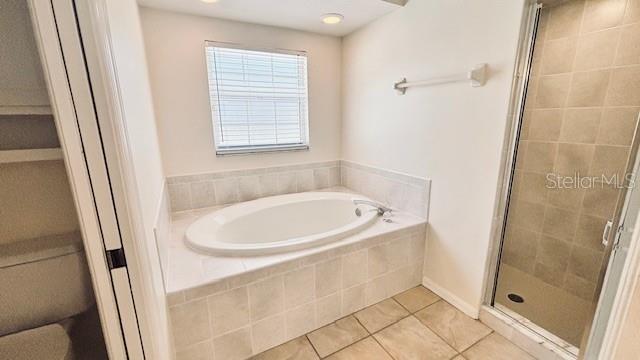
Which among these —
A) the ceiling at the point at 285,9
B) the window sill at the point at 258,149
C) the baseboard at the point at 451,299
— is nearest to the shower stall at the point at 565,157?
the baseboard at the point at 451,299

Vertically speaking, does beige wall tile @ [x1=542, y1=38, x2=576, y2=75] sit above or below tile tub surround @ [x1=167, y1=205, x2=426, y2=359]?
above

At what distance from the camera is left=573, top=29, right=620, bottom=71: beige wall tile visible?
5.28 ft

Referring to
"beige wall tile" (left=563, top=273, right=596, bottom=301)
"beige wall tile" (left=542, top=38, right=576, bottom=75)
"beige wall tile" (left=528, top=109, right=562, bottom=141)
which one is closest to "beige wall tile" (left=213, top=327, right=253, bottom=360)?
"beige wall tile" (left=563, top=273, right=596, bottom=301)

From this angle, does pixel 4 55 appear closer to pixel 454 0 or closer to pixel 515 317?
pixel 454 0

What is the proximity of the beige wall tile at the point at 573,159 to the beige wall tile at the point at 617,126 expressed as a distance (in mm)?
93

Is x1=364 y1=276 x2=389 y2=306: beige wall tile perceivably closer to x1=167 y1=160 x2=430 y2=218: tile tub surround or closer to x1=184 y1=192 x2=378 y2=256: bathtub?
x1=184 y1=192 x2=378 y2=256: bathtub

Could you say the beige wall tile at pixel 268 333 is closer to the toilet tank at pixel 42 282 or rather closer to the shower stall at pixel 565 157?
the toilet tank at pixel 42 282

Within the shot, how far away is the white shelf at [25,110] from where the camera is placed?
29.6 inches

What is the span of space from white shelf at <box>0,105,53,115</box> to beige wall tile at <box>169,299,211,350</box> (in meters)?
0.96

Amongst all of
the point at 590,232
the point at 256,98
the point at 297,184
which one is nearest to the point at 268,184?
the point at 297,184

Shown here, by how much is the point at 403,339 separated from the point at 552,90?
2036mm

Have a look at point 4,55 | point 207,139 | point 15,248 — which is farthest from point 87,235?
point 207,139

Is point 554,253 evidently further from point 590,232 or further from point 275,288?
point 275,288

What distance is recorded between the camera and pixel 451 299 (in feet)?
6.19
